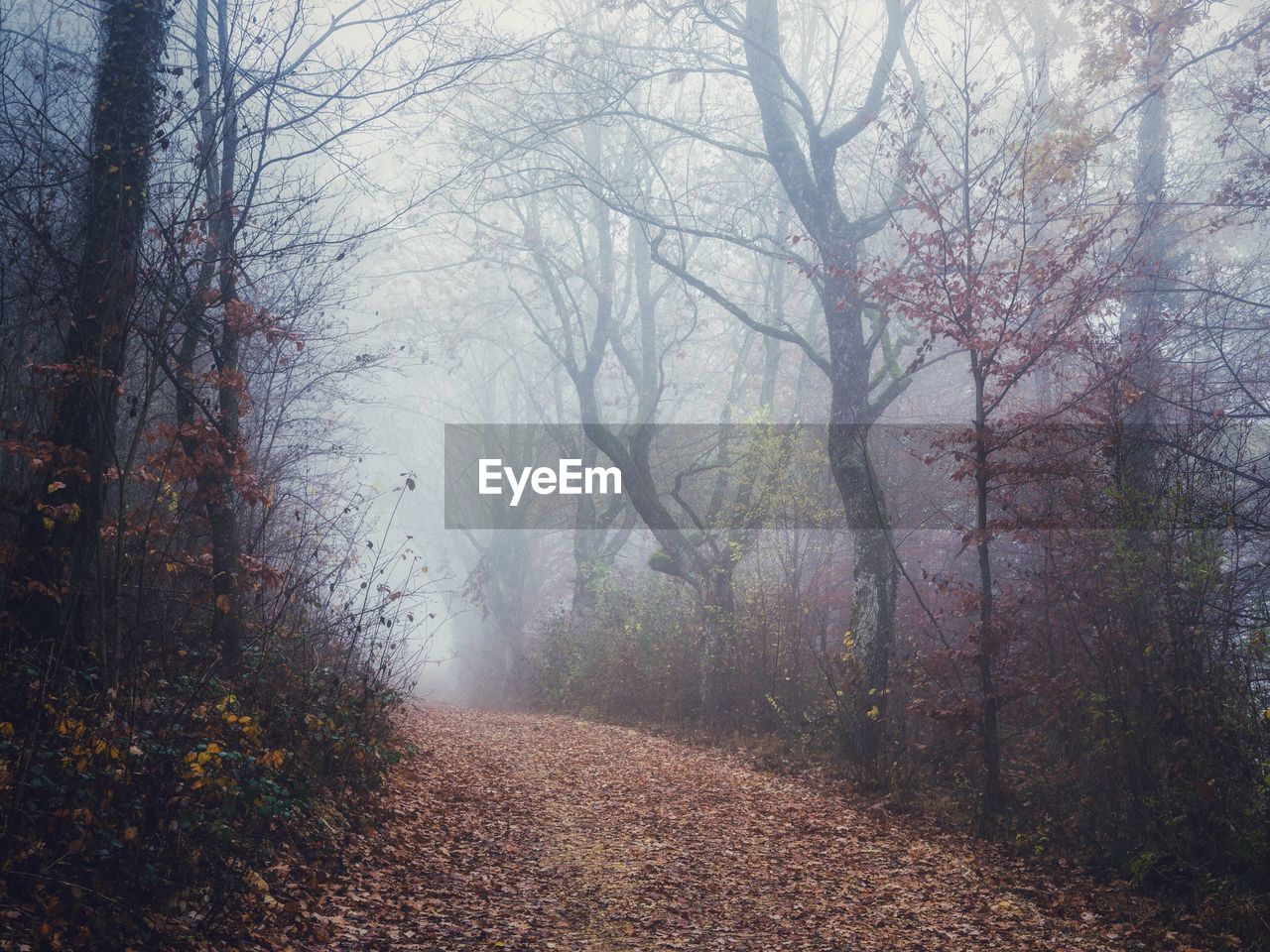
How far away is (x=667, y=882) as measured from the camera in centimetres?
659

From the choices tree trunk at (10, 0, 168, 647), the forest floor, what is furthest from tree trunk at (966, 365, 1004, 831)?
tree trunk at (10, 0, 168, 647)

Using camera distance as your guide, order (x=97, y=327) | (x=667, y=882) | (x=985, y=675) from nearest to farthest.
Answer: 1. (x=97, y=327)
2. (x=667, y=882)
3. (x=985, y=675)

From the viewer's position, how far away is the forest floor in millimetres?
→ 5469

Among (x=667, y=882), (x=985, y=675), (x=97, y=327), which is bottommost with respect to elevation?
(x=667, y=882)

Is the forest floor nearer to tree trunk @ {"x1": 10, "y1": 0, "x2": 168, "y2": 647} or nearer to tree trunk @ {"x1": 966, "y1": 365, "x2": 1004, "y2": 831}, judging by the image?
tree trunk @ {"x1": 966, "y1": 365, "x2": 1004, "y2": 831}

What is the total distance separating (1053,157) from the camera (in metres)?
11.1

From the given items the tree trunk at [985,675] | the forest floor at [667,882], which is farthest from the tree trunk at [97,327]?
the tree trunk at [985,675]

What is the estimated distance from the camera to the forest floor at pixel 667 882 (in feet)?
17.9

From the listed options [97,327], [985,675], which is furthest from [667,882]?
[97,327]

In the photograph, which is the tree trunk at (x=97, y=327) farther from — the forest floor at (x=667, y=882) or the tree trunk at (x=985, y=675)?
the tree trunk at (x=985, y=675)

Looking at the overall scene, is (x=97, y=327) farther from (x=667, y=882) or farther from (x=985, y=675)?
(x=985, y=675)

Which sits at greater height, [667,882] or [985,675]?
[985,675]

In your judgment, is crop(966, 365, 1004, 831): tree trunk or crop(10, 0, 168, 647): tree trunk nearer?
crop(10, 0, 168, 647): tree trunk

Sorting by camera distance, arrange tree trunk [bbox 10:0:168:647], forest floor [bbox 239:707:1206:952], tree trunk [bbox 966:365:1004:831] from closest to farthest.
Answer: forest floor [bbox 239:707:1206:952], tree trunk [bbox 10:0:168:647], tree trunk [bbox 966:365:1004:831]
